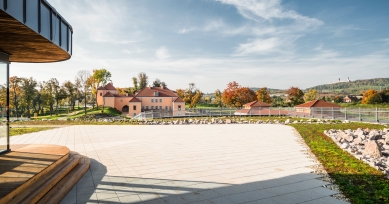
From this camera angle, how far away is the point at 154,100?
48594 millimetres

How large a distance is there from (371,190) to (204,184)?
2825 mm

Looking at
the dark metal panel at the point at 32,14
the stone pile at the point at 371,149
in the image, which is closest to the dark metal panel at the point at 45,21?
the dark metal panel at the point at 32,14

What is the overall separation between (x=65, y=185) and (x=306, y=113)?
23788 millimetres

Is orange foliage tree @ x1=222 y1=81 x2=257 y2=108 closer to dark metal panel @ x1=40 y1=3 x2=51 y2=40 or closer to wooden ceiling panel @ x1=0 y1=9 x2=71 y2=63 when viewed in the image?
wooden ceiling panel @ x1=0 y1=9 x2=71 y2=63

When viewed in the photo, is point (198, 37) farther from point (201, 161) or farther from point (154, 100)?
point (154, 100)

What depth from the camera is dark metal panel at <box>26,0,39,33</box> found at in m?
3.47

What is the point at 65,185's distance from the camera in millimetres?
3889

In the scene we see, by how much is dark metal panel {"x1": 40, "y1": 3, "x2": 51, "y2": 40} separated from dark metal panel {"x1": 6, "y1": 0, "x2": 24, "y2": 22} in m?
0.72

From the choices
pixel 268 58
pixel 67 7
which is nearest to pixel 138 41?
pixel 67 7

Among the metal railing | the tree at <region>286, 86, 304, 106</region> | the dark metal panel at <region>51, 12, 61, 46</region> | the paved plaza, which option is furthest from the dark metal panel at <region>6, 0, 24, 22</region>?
the tree at <region>286, 86, 304, 106</region>

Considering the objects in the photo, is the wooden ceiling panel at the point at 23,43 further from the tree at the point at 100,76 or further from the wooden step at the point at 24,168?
the tree at the point at 100,76

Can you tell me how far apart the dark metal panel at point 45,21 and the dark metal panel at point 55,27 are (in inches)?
7.6

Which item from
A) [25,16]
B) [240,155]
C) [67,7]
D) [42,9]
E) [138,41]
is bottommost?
[240,155]

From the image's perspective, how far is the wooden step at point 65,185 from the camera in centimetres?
341
